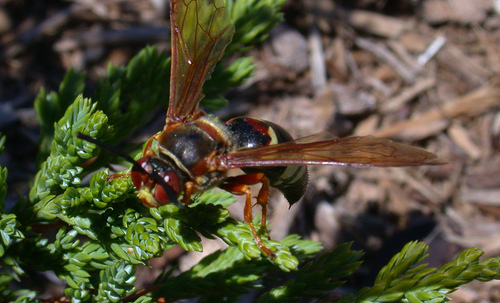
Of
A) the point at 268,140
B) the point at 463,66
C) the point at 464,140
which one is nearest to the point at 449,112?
the point at 464,140

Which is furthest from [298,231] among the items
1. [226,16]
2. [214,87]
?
[226,16]

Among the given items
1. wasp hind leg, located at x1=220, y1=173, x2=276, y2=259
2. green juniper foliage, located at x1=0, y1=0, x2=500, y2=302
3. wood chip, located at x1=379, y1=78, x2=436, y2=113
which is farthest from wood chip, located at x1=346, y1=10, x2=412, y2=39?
green juniper foliage, located at x1=0, y1=0, x2=500, y2=302

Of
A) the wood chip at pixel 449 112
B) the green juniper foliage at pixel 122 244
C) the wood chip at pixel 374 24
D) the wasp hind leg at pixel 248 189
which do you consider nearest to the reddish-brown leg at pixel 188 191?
the green juniper foliage at pixel 122 244

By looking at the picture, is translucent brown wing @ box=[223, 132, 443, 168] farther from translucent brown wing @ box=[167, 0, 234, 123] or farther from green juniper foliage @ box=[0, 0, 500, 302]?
translucent brown wing @ box=[167, 0, 234, 123]

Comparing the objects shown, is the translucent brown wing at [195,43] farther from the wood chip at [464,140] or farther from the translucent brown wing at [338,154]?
the wood chip at [464,140]

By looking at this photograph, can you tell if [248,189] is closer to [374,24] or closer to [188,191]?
[188,191]

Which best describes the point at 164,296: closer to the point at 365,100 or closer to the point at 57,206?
the point at 57,206
